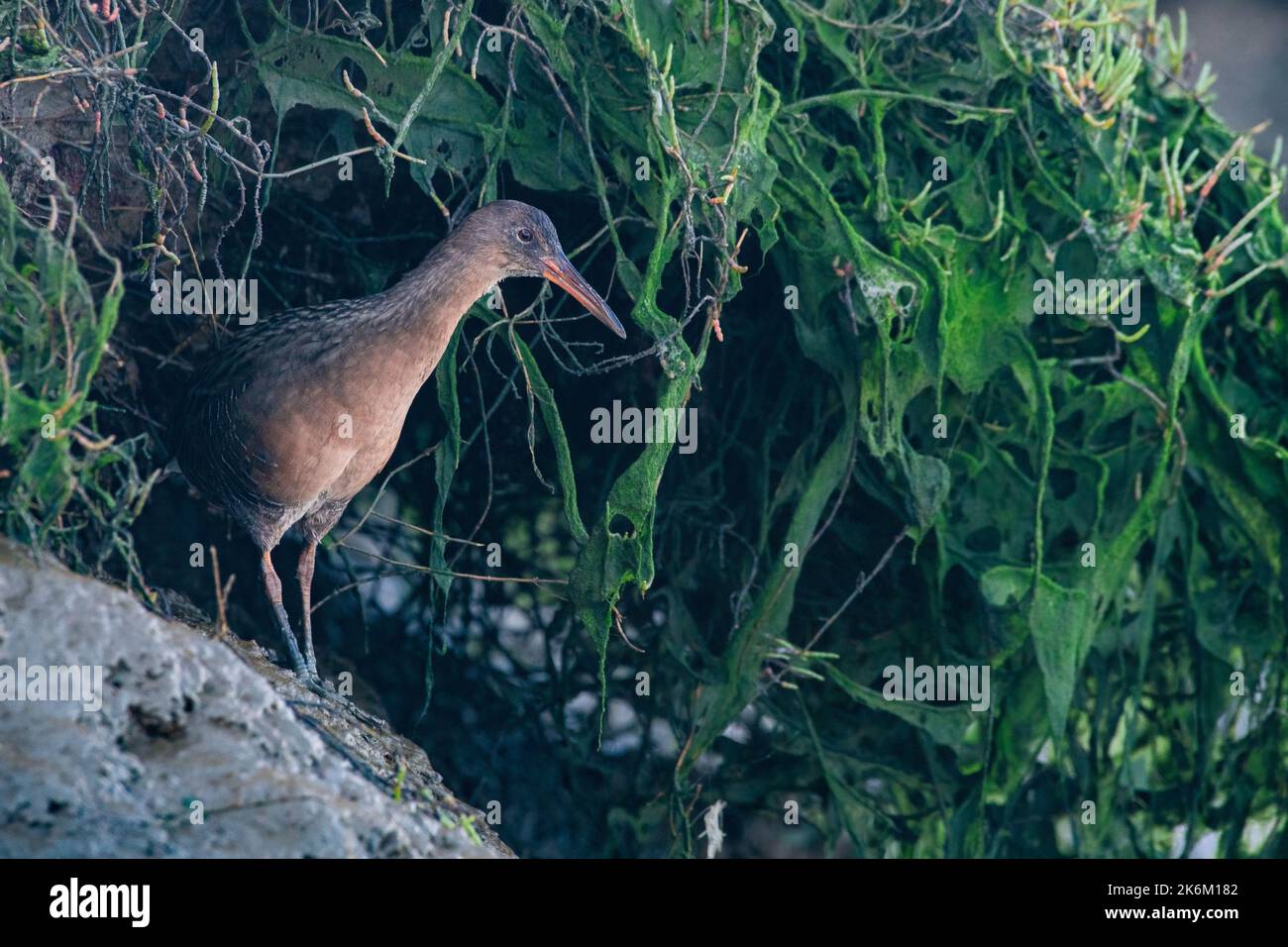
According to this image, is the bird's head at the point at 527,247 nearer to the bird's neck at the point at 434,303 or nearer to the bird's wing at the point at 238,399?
the bird's neck at the point at 434,303

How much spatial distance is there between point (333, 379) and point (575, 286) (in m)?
0.52

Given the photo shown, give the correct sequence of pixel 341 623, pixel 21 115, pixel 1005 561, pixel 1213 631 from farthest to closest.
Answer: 1. pixel 341 623
2. pixel 1213 631
3. pixel 1005 561
4. pixel 21 115

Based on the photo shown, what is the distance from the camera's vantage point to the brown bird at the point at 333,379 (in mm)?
2895

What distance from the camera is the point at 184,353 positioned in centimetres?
335

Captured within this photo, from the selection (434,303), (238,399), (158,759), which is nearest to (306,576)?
(238,399)

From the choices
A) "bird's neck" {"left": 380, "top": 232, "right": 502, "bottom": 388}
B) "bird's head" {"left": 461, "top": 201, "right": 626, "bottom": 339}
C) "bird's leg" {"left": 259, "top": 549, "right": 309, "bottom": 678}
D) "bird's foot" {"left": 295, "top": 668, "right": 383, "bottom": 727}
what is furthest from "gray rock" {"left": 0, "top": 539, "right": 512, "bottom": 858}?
"bird's head" {"left": 461, "top": 201, "right": 626, "bottom": 339}

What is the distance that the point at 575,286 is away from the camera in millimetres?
3031

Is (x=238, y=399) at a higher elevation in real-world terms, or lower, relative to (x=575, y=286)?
lower

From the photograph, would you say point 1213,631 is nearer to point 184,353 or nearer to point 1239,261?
point 1239,261

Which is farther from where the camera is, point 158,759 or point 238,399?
point 238,399

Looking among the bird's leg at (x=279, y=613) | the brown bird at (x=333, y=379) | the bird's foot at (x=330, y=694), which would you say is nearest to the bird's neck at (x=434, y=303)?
the brown bird at (x=333, y=379)

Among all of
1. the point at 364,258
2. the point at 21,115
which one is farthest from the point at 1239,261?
the point at 21,115

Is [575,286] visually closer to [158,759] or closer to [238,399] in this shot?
[238,399]

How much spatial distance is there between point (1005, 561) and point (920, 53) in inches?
44.6
